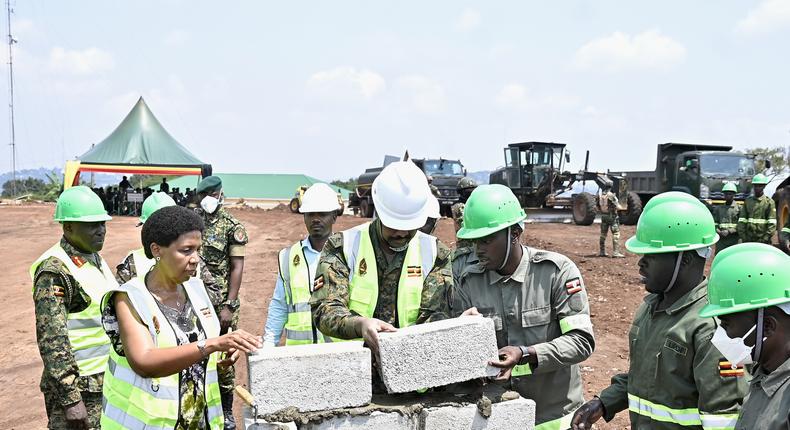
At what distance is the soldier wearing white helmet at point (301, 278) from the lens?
14.6 feet

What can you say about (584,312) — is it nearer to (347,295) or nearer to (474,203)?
(474,203)

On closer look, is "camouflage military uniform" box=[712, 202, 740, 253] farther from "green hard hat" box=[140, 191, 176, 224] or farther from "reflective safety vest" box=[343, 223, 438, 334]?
"reflective safety vest" box=[343, 223, 438, 334]

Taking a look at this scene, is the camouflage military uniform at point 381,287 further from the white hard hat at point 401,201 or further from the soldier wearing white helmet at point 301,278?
the soldier wearing white helmet at point 301,278

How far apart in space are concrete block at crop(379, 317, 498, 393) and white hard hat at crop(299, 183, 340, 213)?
2.20 m

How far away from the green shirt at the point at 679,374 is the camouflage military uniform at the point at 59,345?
278cm

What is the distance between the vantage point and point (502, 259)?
303cm

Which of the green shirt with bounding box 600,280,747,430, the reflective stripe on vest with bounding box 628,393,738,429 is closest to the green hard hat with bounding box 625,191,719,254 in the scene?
the green shirt with bounding box 600,280,747,430

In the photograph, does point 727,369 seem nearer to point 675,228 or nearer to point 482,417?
point 675,228

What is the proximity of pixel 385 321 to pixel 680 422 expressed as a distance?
1.31m

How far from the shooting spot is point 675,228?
266 centimetres

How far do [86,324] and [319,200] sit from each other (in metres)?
1.87

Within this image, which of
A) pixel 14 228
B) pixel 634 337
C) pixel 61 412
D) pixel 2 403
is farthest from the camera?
pixel 14 228

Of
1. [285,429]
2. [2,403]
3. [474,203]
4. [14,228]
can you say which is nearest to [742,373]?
[474,203]

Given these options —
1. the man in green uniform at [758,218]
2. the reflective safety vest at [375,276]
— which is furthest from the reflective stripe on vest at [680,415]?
the man in green uniform at [758,218]
